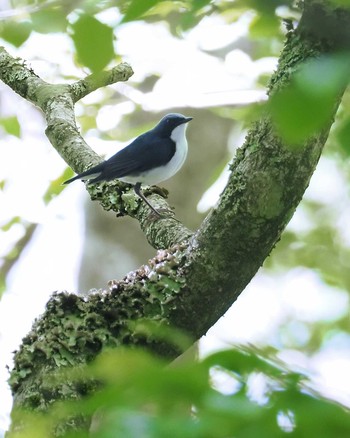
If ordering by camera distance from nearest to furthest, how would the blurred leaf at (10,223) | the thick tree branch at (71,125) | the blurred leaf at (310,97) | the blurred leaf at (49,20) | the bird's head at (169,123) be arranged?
the blurred leaf at (310,97)
the blurred leaf at (49,20)
the thick tree branch at (71,125)
the bird's head at (169,123)
the blurred leaf at (10,223)

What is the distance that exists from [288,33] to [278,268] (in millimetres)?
6289

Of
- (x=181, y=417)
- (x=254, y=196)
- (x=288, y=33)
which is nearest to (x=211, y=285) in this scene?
(x=254, y=196)

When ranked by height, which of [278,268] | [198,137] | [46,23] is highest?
[278,268]

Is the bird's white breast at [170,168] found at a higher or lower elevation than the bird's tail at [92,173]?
higher

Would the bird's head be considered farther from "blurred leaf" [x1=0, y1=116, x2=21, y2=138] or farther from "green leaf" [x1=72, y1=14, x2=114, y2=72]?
"green leaf" [x1=72, y1=14, x2=114, y2=72]

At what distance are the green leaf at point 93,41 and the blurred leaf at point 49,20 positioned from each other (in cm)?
18

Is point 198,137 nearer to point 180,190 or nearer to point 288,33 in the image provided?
point 180,190

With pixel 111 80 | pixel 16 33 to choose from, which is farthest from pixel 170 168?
pixel 16 33

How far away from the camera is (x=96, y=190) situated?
3.67 m

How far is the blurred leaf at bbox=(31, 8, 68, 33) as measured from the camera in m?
1.05

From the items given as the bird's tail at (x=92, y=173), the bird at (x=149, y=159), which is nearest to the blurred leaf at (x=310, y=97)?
the bird at (x=149, y=159)

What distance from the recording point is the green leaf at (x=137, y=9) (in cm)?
83

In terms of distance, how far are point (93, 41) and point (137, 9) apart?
2.7 inches

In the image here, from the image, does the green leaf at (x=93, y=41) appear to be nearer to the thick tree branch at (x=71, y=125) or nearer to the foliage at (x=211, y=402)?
the foliage at (x=211, y=402)
